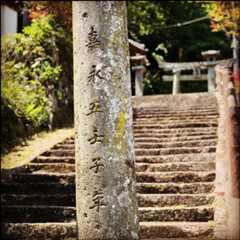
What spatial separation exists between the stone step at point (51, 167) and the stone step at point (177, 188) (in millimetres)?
1654

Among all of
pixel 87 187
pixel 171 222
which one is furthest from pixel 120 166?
pixel 171 222

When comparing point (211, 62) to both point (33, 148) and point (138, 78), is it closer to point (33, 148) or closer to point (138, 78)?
point (138, 78)

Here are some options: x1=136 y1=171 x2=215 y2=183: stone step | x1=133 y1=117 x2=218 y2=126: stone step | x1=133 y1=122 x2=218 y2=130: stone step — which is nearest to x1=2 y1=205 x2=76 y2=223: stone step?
x1=136 y1=171 x2=215 y2=183: stone step

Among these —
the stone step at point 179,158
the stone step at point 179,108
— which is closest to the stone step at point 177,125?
the stone step at point 179,108

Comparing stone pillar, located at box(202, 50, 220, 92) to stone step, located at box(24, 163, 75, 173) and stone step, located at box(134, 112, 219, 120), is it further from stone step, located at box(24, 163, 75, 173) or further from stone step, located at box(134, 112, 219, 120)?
stone step, located at box(24, 163, 75, 173)

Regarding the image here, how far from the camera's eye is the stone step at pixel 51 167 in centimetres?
822

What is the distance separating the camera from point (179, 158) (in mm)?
8125

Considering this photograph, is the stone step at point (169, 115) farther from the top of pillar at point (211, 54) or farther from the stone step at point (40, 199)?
the top of pillar at point (211, 54)

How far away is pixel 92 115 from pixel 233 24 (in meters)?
11.0

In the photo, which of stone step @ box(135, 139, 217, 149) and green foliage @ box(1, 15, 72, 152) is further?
green foliage @ box(1, 15, 72, 152)

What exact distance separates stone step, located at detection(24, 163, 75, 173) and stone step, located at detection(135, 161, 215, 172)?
1.13m

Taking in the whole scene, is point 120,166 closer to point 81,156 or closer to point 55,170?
point 81,156

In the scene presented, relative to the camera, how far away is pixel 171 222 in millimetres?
5809

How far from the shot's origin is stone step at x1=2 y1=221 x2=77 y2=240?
5594 mm
